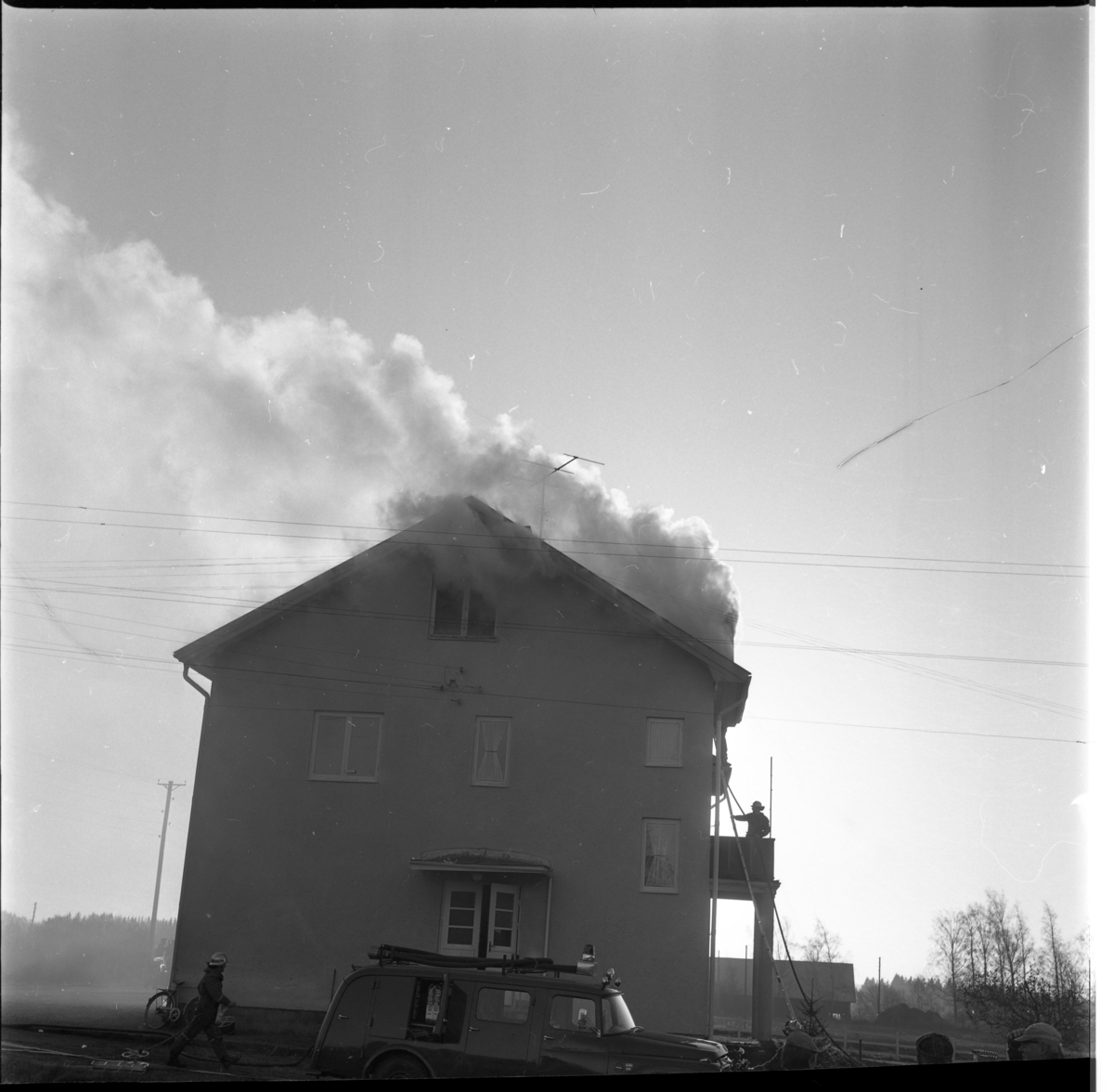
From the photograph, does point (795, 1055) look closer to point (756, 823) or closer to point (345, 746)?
point (756, 823)

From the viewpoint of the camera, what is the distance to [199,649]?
20.0 feet

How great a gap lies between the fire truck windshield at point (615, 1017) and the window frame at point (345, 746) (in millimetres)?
2482

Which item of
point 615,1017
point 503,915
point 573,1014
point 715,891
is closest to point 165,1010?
point 503,915

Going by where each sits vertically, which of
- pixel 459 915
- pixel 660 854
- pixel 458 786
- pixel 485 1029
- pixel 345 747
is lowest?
pixel 485 1029

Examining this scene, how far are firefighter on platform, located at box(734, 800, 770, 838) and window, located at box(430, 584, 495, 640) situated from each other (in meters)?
2.09

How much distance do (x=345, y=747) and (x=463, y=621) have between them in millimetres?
1132

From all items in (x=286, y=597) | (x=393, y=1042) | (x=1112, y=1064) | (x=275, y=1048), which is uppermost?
(x=286, y=597)

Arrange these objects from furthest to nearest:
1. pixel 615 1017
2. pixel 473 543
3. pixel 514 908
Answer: pixel 473 543 < pixel 514 908 < pixel 615 1017

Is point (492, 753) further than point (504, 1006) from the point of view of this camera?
Yes

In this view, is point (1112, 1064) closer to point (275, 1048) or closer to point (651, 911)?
point (651, 911)

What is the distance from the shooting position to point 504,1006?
155 inches

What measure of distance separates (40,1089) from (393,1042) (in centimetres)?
168

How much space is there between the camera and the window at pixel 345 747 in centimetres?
595

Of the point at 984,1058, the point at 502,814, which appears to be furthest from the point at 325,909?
the point at 984,1058
